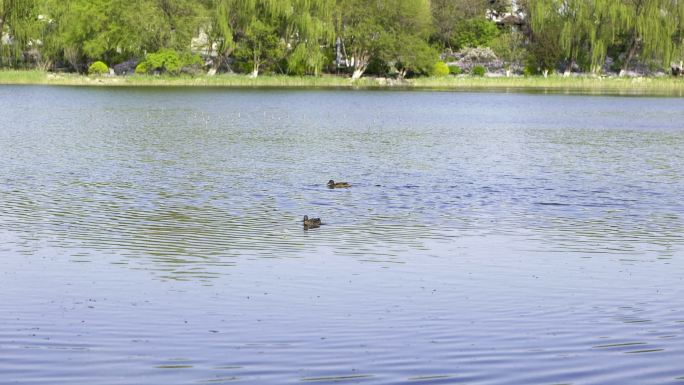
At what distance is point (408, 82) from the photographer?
287ft

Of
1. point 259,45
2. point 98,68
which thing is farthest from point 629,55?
point 98,68

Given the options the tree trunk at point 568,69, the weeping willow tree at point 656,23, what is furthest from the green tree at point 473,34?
the weeping willow tree at point 656,23

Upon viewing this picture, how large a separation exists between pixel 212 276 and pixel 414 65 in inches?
2983

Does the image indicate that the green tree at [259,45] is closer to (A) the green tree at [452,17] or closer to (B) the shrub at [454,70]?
(B) the shrub at [454,70]

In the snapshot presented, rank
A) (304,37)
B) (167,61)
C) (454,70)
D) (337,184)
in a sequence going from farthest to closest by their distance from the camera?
(454,70)
(304,37)
(167,61)
(337,184)

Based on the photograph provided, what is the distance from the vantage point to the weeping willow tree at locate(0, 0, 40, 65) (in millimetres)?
76412

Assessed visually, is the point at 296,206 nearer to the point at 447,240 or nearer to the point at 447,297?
the point at 447,240

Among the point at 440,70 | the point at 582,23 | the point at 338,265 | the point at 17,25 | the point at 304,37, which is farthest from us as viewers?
the point at 440,70

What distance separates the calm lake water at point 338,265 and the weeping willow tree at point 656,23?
57.4 m

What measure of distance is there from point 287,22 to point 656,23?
30135 millimetres

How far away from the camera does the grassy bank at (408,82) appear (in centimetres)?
7856

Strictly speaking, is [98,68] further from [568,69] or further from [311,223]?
[311,223]

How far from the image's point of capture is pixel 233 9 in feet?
261

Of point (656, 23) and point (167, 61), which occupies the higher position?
point (656, 23)
